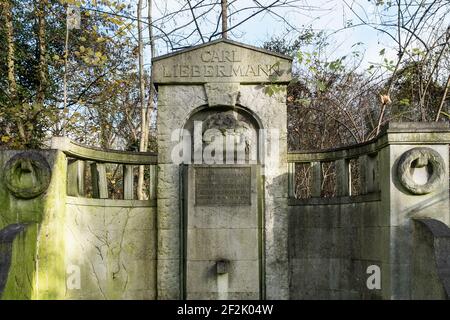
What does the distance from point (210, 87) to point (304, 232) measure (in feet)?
A: 9.00

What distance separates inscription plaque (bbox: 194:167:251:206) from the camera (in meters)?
7.94

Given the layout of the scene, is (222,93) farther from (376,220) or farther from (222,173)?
(376,220)

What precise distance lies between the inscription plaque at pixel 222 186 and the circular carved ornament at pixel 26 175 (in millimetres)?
2214

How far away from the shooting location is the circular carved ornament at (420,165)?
6973 millimetres

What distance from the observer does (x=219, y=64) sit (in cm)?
831

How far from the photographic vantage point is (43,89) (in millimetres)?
16234

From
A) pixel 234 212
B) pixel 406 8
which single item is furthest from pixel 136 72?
pixel 234 212

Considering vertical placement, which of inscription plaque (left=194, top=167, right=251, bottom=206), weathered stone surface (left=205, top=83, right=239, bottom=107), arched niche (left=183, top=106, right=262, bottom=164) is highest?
weathered stone surface (left=205, top=83, right=239, bottom=107)

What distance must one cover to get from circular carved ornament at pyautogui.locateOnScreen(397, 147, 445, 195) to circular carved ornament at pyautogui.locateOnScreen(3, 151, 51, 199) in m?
4.73

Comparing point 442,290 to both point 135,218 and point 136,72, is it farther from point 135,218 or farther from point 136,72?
point 136,72

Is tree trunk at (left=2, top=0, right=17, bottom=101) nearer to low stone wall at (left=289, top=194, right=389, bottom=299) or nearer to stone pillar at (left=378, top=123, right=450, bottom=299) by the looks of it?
low stone wall at (left=289, top=194, right=389, bottom=299)

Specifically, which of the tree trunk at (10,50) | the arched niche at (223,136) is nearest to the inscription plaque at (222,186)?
the arched niche at (223,136)

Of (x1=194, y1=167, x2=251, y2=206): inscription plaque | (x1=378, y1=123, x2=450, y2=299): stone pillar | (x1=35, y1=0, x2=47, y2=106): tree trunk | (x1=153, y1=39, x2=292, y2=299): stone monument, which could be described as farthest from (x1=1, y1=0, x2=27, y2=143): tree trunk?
(x1=378, y1=123, x2=450, y2=299): stone pillar

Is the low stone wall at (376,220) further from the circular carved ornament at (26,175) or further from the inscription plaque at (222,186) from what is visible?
the circular carved ornament at (26,175)
